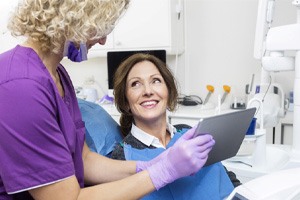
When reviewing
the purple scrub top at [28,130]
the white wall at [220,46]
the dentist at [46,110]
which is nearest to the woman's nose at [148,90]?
the dentist at [46,110]

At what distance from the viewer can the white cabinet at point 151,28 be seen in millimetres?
2771

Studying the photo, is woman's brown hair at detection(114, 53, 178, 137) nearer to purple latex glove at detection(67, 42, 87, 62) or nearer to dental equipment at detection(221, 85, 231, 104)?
purple latex glove at detection(67, 42, 87, 62)

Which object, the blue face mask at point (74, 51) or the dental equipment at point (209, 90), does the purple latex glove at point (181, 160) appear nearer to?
the blue face mask at point (74, 51)

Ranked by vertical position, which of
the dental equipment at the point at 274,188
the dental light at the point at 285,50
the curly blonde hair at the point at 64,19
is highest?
the curly blonde hair at the point at 64,19

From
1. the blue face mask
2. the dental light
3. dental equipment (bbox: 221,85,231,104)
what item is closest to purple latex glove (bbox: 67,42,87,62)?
the blue face mask

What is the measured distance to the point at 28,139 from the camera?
0.77 m

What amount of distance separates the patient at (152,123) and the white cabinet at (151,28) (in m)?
1.26

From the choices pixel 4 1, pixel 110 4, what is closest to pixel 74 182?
pixel 110 4

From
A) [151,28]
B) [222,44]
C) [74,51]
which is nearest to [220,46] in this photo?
[222,44]

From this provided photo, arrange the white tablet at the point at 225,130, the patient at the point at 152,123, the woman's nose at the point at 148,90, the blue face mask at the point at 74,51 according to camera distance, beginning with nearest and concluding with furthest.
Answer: the blue face mask at the point at 74,51, the white tablet at the point at 225,130, the patient at the point at 152,123, the woman's nose at the point at 148,90

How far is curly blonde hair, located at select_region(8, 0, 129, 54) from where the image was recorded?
0.83 m

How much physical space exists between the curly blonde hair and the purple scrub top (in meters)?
0.07

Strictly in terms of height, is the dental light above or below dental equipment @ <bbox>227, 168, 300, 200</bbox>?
above

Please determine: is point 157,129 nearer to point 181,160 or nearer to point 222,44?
point 181,160
